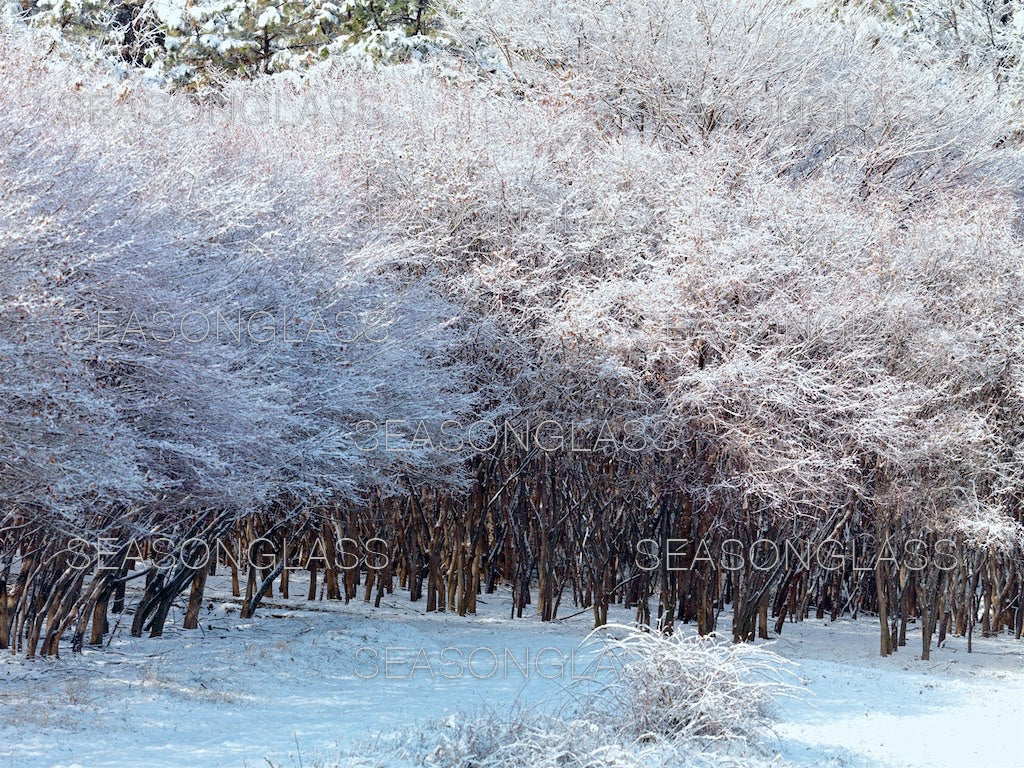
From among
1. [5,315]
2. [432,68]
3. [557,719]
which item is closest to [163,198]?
[5,315]

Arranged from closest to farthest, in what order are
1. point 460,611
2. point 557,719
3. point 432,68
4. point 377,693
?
point 557,719, point 377,693, point 460,611, point 432,68

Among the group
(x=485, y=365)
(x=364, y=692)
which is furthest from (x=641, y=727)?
(x=485, y=365)

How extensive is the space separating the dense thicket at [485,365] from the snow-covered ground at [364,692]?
708mm

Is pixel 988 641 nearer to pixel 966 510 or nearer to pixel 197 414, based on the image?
pixel 966 510

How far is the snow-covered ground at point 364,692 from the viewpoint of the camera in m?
7.16

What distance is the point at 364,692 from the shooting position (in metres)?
9.05

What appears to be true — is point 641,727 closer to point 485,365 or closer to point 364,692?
point 364,692

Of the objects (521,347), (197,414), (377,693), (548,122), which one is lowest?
(377,693)

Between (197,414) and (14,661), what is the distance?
274cm

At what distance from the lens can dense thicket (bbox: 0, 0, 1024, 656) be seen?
26.5 feet

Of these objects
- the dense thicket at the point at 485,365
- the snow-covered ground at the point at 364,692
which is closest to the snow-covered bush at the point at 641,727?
the snow-covered ground at the point at 364,692

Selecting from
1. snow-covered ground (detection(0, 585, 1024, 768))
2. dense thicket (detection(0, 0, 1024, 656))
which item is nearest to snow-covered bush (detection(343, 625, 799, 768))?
snow-covered ground (detection(0, 585, 1024, 768))

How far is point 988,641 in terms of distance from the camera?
13.3 m

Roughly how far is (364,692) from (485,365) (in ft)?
13.1
